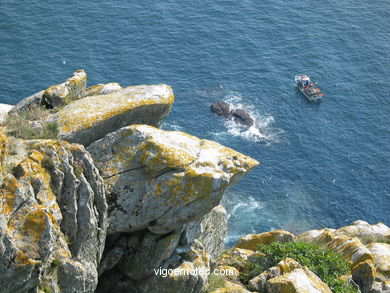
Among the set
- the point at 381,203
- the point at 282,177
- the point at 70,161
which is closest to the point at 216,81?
the point at 282,177

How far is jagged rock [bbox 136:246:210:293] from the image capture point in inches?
1028

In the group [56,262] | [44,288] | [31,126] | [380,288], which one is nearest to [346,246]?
[380,288]

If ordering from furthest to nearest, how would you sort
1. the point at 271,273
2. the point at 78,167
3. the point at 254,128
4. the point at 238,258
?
the point at 254,128, the point at 238,258, the point at 271,273, the point at 78,167

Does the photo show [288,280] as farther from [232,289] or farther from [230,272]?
[230,272]

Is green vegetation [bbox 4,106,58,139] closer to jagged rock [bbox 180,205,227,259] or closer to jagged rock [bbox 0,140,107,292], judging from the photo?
jagged rock [bbox 0,140,107,292]

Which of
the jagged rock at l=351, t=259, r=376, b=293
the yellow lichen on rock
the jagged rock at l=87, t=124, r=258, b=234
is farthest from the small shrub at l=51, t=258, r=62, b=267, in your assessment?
the jagged rock at l=351, t=259, r=376, b=293

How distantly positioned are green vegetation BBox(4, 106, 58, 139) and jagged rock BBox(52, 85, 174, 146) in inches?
18.5

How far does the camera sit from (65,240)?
21688mm

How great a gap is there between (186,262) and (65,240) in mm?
7200

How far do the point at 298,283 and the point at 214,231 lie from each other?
732 cm

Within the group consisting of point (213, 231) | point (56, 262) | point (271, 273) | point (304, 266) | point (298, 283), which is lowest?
point (213, 231)

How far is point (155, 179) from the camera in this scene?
85.0 ft

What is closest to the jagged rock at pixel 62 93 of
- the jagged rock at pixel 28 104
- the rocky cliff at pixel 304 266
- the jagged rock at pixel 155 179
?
the jagged rock at pixel 28 104

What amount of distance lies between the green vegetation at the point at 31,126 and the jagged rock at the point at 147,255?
22.1 ft
